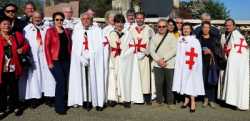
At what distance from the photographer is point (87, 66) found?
8906 millimetres

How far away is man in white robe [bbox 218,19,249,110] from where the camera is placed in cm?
935

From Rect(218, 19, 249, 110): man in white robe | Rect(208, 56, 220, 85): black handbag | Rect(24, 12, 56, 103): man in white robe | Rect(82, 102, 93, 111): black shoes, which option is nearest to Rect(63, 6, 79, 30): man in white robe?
Rect(24, 12, 56, 103): man in white robe

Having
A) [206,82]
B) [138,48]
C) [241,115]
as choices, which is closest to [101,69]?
[138,48]

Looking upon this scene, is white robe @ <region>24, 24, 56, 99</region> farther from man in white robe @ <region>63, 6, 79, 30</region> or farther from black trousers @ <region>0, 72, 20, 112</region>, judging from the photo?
man in white robe @ <region>63, 6, 79, 30</region>

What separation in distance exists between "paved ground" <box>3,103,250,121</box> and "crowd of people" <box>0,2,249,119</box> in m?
0.19

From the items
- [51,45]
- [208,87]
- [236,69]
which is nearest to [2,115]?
[51,45]

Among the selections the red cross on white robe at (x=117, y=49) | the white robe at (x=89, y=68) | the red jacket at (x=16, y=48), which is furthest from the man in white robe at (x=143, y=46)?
the red jacket at (x=16, y=48)

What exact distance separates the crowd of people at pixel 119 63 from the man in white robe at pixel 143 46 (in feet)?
0.07

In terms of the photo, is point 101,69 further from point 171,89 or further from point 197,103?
point 197,103

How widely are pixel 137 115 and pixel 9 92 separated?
8.26ft

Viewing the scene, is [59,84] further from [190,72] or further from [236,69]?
[236,69]

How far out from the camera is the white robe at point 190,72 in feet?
29.6

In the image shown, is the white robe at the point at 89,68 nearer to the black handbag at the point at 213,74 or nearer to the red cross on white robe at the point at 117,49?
the red cross on white robe at the point at 117,49

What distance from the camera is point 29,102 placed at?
30.7 feet
